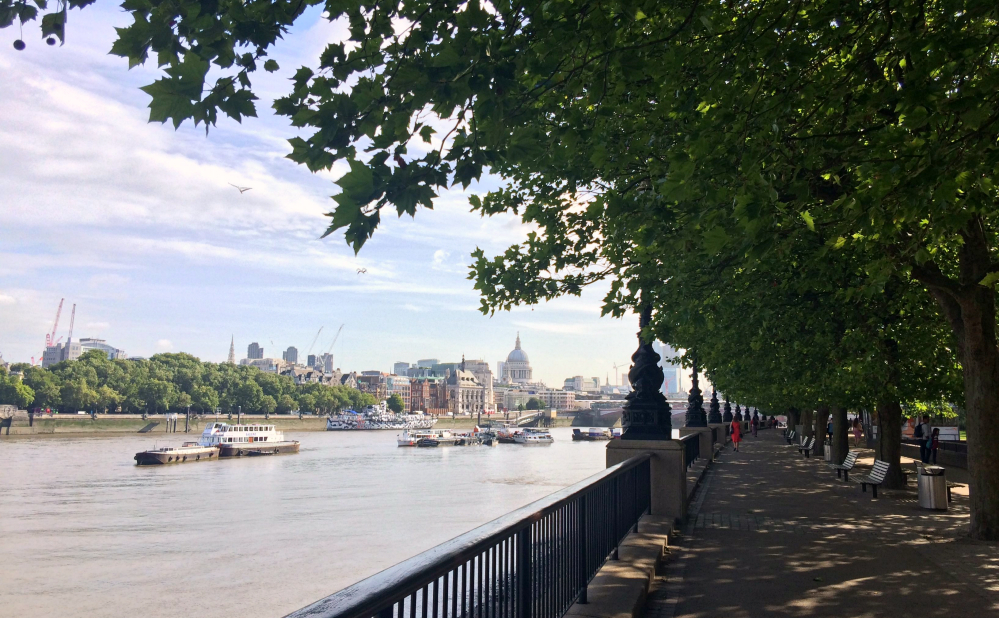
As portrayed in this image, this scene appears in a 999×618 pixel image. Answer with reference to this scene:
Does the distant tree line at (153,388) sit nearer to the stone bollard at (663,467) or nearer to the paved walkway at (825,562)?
the paved walkway at (825,562)

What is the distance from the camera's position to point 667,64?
632cm

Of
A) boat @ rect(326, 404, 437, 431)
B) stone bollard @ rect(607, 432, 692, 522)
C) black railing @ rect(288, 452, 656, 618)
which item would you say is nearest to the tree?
boat @ rect(326, 404, 437, 431)

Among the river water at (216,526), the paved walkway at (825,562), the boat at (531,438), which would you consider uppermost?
the paved walkway at (825,562)

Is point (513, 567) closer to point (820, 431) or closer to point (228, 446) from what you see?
point (820, 431)

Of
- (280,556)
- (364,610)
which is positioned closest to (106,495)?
(280,556)

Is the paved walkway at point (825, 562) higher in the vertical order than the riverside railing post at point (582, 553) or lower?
lower

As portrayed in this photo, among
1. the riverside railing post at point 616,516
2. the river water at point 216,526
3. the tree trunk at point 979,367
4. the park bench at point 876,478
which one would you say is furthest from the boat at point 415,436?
the riverside railing post at point 616,516

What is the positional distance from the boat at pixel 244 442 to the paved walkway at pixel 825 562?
67.0 meters

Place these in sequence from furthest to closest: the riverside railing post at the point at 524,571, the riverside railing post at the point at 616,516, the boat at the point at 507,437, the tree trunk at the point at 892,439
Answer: the boat at the point at 507,437
the tree trunk at the point at 892,439
the riverside railing post at the point at 616,516
the riverside railing post at the point at 524,571

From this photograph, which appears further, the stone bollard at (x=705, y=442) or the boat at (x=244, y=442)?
the boat at (x=244, y=442)

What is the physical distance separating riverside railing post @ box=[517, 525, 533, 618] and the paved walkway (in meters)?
2.16

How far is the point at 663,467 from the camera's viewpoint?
10.8 meters

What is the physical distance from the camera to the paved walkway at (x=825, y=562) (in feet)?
22.7

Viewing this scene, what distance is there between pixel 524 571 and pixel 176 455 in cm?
6685
